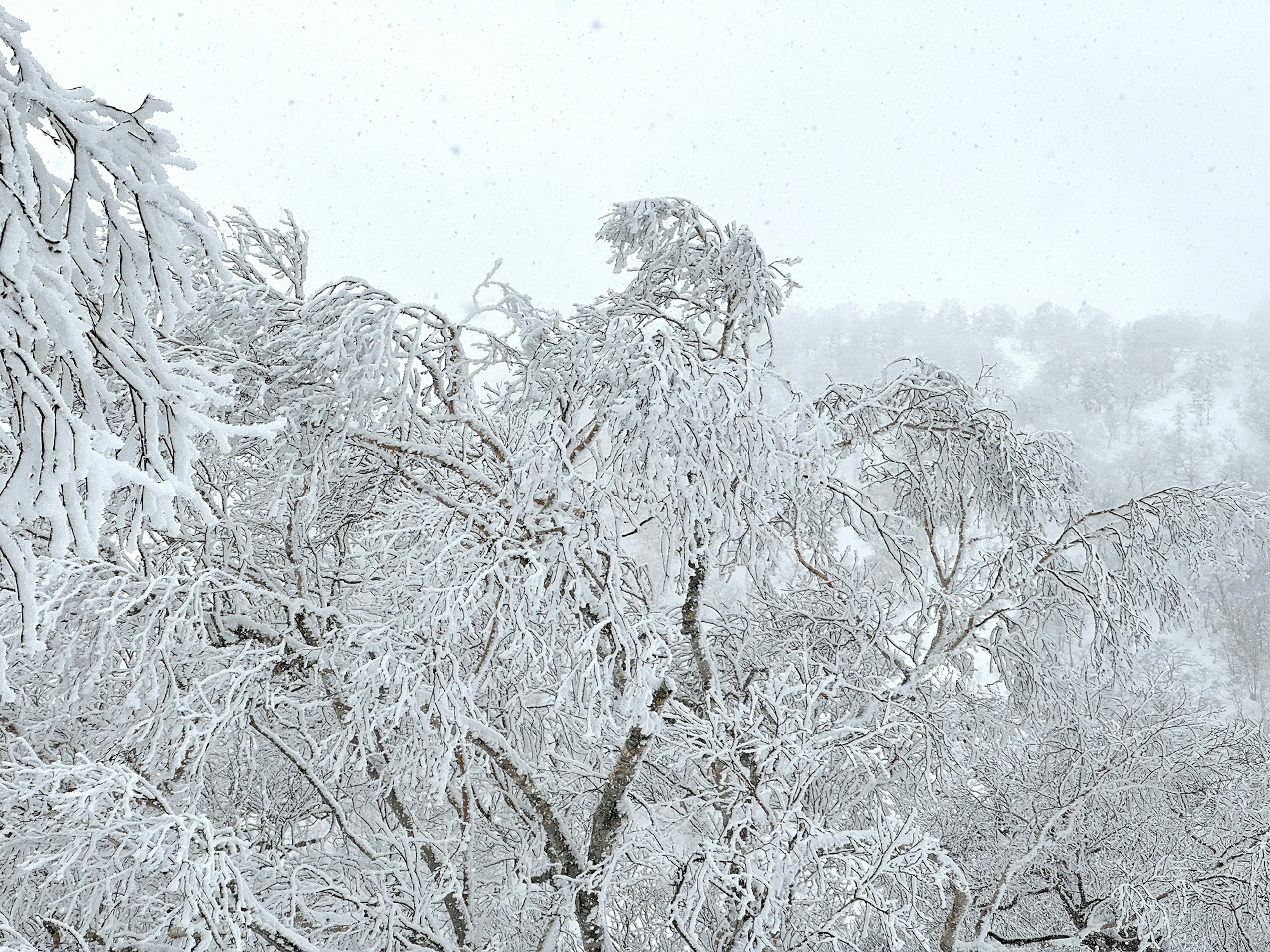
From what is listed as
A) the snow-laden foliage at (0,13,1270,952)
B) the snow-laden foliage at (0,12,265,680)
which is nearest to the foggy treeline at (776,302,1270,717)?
the snow-laden foliage at (0,13,1270,952)

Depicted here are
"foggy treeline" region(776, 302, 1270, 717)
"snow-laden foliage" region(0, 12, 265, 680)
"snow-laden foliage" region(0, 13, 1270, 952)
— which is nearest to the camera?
"snow-laden foliage" region(0, 12, 265, 680)

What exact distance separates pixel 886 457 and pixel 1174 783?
14.5ft

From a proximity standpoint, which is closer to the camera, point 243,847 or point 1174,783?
point 243,847

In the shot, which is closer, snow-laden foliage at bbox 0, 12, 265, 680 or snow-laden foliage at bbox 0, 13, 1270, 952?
snow-laden foliage at bbox 0, 12, 265, 680

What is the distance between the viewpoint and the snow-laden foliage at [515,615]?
294 cm

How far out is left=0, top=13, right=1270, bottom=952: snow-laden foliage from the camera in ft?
9.65

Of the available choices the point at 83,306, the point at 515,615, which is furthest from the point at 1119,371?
the point at 83,306

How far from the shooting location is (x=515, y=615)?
3.19m

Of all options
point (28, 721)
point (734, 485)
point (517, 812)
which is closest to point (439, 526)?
point (734, 485)

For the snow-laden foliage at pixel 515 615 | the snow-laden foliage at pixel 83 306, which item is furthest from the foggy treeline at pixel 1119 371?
the snow-laden foliage at pixel 83 306

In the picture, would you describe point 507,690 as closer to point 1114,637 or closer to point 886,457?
point 886,457

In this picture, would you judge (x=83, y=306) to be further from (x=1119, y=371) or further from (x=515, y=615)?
(x=1119, y=371)

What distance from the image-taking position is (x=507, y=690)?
15.4 feet

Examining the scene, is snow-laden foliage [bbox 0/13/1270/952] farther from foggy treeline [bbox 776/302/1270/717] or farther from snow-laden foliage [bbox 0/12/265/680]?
foggy treeline [bbox 776/302/1270/717]
